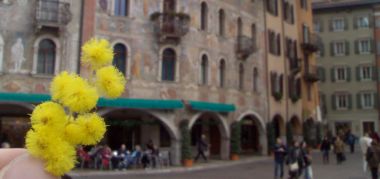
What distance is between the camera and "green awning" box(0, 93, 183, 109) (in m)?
18.1

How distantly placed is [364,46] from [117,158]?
36.2 metres

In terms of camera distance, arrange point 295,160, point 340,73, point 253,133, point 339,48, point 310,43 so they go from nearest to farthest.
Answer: point 295,160
point 253,133
point 310,43
point 340,73
point 339,48

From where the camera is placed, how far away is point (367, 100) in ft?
152

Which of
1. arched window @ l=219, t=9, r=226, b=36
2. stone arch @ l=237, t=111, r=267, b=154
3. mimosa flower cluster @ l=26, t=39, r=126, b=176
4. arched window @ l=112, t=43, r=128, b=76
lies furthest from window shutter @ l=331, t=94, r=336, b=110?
mimosa flower cluster @ l=26, t=39, r=126, b=176

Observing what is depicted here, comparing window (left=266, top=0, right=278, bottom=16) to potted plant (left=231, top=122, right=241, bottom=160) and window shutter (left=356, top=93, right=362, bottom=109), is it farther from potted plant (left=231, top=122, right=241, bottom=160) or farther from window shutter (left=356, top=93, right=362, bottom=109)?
window shutter (left=356, top=93, right=362, bottom=109)

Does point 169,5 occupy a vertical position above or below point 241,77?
above

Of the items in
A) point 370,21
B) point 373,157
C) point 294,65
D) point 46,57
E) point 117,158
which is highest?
point 370,21

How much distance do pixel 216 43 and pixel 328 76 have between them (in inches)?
1051

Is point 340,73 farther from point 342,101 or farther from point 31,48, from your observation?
point 31,48

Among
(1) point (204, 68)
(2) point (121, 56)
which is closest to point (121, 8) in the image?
(2) point (121, 56)

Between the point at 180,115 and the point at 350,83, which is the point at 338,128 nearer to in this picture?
the point at 350,83

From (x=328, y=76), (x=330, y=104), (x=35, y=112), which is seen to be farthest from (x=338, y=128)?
(x=35, y=112)

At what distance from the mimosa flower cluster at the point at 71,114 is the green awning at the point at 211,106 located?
64.6ft

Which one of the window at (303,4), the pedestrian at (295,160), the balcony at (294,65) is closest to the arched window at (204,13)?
the balcony at (294,65)
